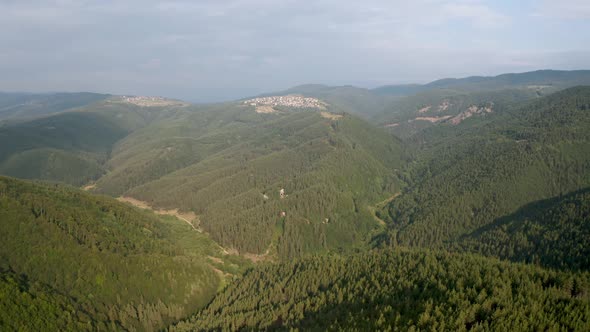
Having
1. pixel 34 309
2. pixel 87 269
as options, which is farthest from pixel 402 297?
pixel 87 269

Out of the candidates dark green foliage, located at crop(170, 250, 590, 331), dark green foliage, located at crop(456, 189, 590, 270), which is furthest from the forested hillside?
dark green foliage, located at crop(456, 189, 590, 270)

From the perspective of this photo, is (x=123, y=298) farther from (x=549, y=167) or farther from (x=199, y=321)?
(x=549, y=167)

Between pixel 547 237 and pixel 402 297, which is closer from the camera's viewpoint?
pixel 402 297

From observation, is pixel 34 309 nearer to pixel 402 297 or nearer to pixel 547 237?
pixel 402 297

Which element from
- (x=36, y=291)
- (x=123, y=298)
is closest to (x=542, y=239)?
(x=123, y=298)

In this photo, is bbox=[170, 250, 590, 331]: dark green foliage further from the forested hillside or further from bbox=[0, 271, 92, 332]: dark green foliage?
bbox=[0, 271, 92, 332]: dark green foliage

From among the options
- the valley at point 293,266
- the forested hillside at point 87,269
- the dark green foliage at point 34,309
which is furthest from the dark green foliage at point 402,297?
the dark green foliage at point 34,309
